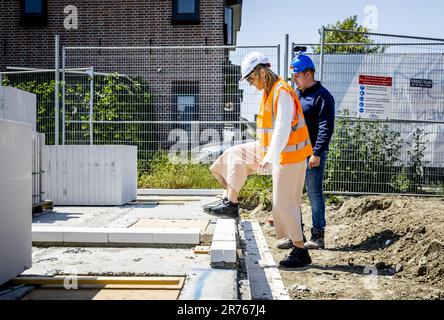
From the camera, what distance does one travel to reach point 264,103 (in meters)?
4.61

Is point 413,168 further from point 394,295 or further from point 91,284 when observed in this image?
point 91,284

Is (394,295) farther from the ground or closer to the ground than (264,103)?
closer to the ground

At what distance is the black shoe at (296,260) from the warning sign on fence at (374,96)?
4578 mm

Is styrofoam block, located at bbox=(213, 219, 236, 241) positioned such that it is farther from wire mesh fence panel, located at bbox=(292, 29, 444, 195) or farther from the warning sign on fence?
the warning sign on fence

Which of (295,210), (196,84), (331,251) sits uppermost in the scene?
(196,84)

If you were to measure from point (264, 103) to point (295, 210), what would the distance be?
3.38 ft

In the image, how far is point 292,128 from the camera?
14.9 ft

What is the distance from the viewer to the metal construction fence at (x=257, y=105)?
866 centimetres

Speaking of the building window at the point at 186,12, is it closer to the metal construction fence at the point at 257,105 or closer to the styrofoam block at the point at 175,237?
the metal construction fence at the point at 257,105

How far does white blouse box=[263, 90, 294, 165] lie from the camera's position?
434cm

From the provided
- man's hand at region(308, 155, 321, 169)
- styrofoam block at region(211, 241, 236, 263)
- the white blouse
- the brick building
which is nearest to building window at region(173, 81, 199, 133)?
man's hand at region(308, 155, 321, 169)

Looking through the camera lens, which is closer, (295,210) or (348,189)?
(295,210)
